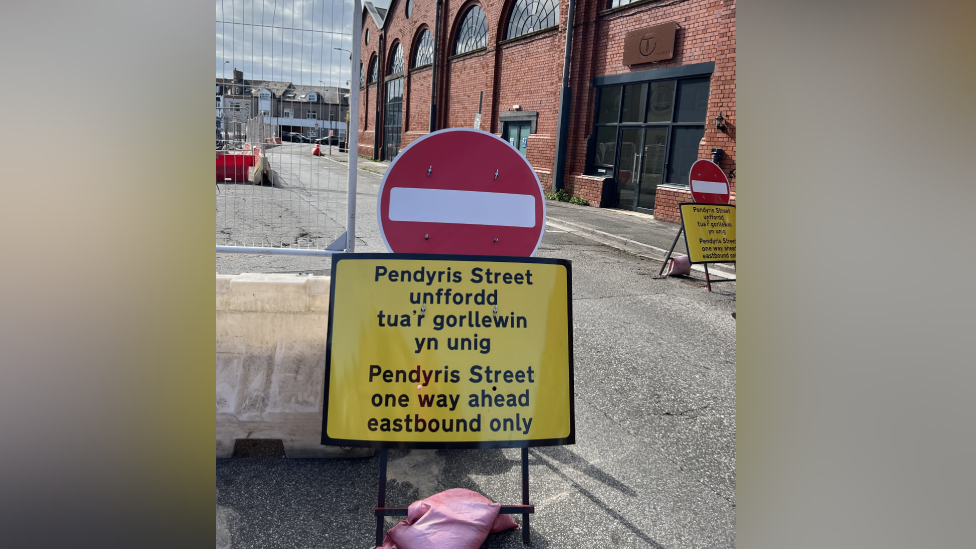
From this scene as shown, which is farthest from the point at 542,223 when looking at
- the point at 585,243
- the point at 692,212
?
the point at 585,243

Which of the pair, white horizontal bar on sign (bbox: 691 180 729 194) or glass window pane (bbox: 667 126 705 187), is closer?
white horizontal bar on sign (bbox: 691 180 729 194)

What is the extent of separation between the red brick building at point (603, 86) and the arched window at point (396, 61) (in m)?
6.62

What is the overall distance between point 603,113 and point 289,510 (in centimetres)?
1616

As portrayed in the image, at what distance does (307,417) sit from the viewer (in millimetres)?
3207

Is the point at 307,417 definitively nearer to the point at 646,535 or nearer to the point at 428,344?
the point at 428,344

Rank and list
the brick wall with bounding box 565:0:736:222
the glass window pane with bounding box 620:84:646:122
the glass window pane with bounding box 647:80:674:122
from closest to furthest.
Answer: the brick wall with bounding box 565:0:736:222 < the glass window pane with bounding box 647:80:674:122 < the glass window pane with bounding box 620:84:646:122

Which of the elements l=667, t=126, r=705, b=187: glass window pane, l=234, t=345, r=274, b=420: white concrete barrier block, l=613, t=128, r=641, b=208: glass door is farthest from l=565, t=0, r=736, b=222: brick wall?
l=234, t=345, r=274, b=420: white concrete barrier block

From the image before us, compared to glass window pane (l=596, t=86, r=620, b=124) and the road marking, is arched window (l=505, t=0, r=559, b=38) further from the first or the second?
the road marking

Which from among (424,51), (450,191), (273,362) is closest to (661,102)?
(450,191)

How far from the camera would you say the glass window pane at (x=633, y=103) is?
1567 centimetres

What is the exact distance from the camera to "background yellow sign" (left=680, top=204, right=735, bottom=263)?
25.4 feet

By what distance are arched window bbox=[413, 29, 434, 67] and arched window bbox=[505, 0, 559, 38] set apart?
8.15 meters

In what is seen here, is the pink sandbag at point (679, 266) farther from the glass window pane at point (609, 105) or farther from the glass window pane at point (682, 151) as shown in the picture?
the glass window pane at point (609, 105)

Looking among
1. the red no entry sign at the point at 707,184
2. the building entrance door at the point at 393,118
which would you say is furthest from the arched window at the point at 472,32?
the red no entry sign at the point at 707,184
